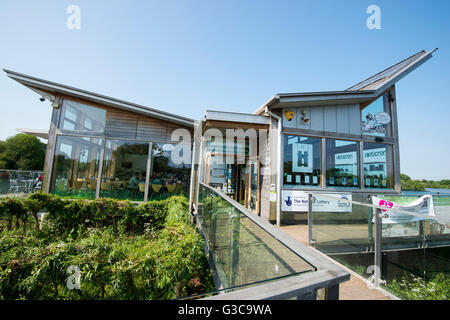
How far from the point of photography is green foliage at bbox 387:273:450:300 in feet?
9.82

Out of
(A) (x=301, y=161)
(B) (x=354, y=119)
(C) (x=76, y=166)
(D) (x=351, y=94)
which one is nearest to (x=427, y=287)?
(A) (x=301, y=161)

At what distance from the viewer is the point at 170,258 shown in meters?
2.69

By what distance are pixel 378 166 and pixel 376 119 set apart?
173 centimetres

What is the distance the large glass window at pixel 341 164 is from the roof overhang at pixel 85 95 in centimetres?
521

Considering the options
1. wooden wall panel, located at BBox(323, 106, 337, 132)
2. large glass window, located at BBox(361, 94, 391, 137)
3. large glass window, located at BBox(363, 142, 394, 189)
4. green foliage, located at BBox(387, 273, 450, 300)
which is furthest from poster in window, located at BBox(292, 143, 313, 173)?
green foliage, located at BBox(387, 273, 450, 300)

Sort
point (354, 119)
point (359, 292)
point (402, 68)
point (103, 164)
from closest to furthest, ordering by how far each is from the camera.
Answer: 1. point (359, 292)
2. point (354, 119)
3. point (402, 68)
4. point (103, 164)

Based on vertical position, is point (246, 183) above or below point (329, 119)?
below

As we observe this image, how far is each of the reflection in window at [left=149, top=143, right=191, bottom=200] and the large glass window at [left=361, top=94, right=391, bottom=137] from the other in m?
6.84

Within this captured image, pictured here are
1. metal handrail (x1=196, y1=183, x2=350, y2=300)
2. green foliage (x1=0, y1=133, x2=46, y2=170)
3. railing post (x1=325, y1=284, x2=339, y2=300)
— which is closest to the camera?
metal handrail (x1=196, y1=183, x2=350, y2=300)

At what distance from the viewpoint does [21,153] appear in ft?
106

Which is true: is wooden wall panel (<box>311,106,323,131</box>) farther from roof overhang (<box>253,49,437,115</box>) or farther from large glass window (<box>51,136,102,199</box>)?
large glass window (<box>51,136,102,199</box>)

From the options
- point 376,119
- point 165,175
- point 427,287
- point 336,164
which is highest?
point 376,119

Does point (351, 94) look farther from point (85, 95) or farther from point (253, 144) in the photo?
point (85, 95)
